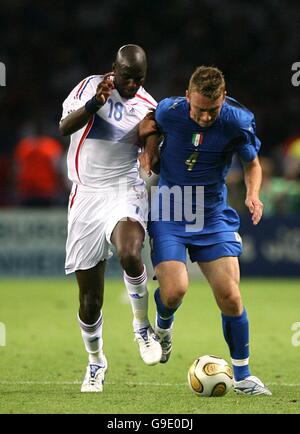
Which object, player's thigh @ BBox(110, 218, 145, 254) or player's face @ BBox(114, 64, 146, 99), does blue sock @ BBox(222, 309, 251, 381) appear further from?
player's face @ BBox(114, 64, 146, 99)

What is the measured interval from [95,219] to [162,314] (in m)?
0.89

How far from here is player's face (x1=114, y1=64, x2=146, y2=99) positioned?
24.0 ft

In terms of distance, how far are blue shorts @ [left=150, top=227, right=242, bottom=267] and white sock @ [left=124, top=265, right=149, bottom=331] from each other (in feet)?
0.57

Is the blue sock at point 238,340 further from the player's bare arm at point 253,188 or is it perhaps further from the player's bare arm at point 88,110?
the player's bare arm at point 88,110

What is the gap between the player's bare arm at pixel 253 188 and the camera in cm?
711

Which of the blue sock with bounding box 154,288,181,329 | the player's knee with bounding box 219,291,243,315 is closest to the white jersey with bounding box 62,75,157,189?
the blue sock with bounding box 154,288,181,329

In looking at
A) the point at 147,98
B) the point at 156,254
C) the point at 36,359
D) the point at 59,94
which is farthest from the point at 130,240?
the point at 59,94

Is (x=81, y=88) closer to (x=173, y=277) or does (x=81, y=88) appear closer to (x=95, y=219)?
(x=95, y=219)

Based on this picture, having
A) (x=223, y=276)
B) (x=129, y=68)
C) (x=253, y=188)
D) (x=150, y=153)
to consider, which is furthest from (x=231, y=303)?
(x=129, y=68)

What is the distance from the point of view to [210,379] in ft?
→ 23.4

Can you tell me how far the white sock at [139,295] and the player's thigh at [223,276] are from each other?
48 cm

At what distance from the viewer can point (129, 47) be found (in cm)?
738

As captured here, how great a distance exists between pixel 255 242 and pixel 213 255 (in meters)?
8.80

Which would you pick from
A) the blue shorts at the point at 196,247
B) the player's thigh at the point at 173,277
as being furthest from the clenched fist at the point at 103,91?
the player's thigh at the point at 173,277
